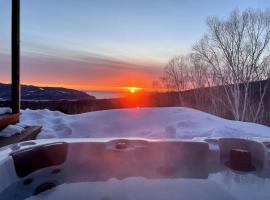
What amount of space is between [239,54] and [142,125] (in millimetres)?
9357

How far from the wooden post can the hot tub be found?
1.54 m

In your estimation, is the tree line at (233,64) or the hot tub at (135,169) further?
the tree line at (233,64)

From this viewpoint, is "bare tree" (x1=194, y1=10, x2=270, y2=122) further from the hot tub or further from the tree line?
the hot tub

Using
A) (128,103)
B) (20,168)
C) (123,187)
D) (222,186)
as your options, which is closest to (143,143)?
(123,187)

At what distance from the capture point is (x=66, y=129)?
395cm

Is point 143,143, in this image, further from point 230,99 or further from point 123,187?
point 230,99

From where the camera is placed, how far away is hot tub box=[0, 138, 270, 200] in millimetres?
1590

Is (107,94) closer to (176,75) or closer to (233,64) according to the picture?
(233,64)

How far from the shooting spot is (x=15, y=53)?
3.13m

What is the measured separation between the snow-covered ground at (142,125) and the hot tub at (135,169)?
1316 mm

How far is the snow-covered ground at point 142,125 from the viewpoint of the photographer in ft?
11.5

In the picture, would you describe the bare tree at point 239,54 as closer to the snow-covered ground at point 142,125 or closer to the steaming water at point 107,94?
the steaming water at point 107,94

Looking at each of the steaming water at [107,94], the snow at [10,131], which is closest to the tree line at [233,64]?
the steaming water at [107,94]

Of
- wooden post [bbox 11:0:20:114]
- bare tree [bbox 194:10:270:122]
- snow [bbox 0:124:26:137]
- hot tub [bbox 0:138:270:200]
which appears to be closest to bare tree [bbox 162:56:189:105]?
bare tree [bbox 194:10:270:122]
